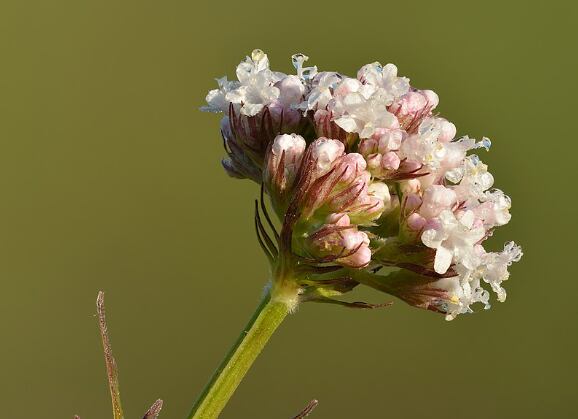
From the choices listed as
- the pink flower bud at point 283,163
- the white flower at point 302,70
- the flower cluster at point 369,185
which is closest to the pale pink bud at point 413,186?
the flower cluster at point 369,185

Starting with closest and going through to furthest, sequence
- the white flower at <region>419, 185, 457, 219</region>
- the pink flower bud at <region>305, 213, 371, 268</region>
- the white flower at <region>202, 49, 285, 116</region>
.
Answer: the pink flower bud at <region>305, 213, 371, 268</region> → the white flower at <region>419, 185, 457, 219</region> → the white flower at <region>202, 49, 285, 116</region>

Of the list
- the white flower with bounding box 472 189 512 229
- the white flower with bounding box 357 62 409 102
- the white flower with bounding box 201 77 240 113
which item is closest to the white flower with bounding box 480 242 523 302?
the white flower with bounding box 472 189 512 229

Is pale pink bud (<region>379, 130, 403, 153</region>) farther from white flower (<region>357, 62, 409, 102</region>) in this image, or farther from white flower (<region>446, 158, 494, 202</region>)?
white flower (<region>446, 158, 494, 202</region>)

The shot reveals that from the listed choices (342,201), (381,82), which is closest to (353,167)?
(342,201)

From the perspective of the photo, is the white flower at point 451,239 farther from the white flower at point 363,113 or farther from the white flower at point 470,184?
the white flower at point 363,113

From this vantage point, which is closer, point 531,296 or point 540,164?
point 531,296

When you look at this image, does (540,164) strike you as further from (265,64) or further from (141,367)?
(265,64)
